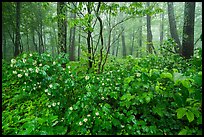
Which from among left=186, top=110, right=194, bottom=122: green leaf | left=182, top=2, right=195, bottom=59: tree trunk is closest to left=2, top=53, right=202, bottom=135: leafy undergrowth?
→ left=186, top=110, right=194, bottom=122: green leaf

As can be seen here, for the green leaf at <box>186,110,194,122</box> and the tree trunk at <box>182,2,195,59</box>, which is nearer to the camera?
the green leaf at <box>186,110,194,122</box>

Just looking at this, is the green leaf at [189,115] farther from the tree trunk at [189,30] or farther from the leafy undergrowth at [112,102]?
the tree trunk at [189,30]

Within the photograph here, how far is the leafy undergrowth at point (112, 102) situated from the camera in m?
1.89

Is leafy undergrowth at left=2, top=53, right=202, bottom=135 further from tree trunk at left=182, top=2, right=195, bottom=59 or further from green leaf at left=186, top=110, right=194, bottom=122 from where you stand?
tree trunk at left=182, top=2, right=195, bottom=59

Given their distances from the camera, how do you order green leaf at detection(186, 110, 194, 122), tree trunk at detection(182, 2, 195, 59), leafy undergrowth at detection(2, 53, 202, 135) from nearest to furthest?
1. green leaf at detection(186, 110, 194, 122)
2. leafy undergrowth at detection(2, 53, 202, 135)
3. tree trunk at detection(182, 2, 195, 59)

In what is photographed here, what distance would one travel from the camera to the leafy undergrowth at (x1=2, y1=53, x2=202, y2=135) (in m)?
1.89

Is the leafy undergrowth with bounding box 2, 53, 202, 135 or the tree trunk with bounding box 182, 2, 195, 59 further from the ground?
the tree trunk with bounding box 182, 2, 195, 59

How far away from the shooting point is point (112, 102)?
2.67 meters

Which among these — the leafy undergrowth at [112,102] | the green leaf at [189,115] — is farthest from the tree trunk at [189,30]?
the green leaf at [189,115]

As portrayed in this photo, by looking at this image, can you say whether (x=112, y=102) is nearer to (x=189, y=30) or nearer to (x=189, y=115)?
(x=189, y=115)

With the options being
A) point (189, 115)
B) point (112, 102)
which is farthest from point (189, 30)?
point (189, 115)

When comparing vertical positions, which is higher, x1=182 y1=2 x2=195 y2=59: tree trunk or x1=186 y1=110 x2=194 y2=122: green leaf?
x1=182 y1=2 x2=195 y2=59: tree trunk

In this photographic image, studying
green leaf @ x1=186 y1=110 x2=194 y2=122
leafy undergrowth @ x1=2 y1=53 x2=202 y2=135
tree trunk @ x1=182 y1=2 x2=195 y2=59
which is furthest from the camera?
tree trunk @ x1=182 y1=2 x2=195 y2=59

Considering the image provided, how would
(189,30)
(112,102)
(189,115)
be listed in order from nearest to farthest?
(189,115), (112,102), (189,30)
